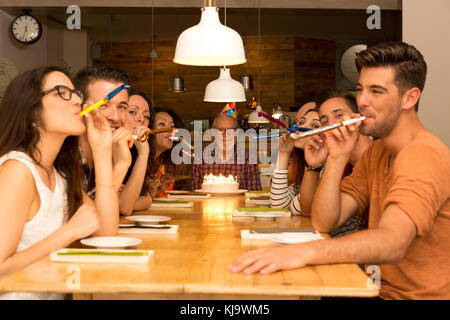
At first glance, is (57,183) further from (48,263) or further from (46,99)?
(48,263)

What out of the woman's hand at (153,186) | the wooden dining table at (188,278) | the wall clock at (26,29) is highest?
the wall clock at (26,29)

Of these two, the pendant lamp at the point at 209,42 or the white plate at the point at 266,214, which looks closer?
the pendant lamp at the point at 209,42

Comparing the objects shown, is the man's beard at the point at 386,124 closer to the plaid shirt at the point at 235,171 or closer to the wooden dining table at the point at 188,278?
the wooden dining table at the point at 188,278

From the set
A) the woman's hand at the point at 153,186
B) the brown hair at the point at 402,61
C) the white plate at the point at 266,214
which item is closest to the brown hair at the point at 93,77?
the woman's hand at the point at 153,186

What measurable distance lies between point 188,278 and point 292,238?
563mm

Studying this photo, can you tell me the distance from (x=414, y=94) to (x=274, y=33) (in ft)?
29.6

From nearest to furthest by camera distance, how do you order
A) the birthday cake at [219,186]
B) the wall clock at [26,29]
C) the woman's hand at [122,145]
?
the woman's hand at [122,145] → the birthday cake at [219,186] → the wall clock at [26,29]

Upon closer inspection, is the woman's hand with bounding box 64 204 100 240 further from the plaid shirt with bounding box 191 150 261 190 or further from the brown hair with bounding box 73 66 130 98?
the plaid shirt with bounding box 191 150 261 190

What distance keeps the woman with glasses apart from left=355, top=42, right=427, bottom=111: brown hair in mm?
1123

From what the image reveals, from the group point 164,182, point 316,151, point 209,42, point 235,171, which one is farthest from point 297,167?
point 235,171

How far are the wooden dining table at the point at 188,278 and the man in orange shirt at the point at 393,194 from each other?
65mm

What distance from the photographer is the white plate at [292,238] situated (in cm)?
190

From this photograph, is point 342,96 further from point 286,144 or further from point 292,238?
point 292,238

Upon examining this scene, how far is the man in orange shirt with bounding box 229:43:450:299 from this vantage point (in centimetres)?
163
